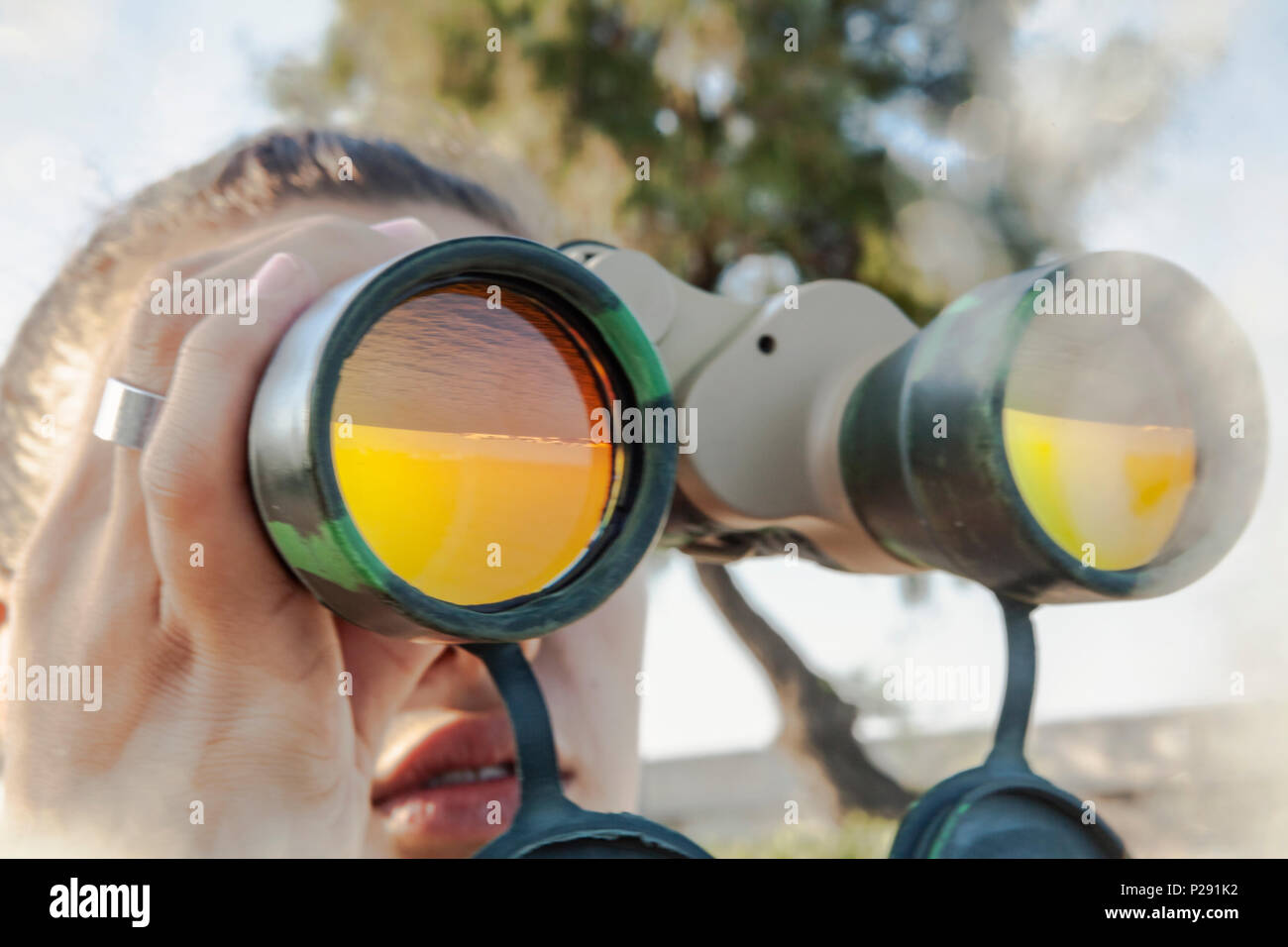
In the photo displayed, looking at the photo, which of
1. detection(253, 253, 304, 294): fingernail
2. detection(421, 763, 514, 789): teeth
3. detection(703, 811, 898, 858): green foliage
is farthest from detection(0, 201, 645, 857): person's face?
detection(703, 811, 898, 858): green foliage

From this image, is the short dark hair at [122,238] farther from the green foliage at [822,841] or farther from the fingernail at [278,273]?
the green foliage at [822,841]

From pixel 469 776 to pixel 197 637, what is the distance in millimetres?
335

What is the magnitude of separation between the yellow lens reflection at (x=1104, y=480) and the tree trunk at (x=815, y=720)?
265 cm

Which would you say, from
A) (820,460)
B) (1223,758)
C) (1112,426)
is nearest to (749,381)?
(820,460)

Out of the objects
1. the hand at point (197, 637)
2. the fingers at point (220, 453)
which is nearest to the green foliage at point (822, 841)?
the hand at point (197, 637)

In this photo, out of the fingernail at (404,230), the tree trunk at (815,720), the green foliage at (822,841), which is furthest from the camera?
the tree trunk at (815,720)

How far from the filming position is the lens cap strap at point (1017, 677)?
1.71ft

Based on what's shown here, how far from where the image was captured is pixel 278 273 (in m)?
0.48

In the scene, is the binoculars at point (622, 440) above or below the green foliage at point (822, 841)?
above

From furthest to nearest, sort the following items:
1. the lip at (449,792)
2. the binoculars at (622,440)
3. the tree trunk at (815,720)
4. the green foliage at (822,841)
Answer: the tree trunk at (815,720) < the green foliage at (822,841) < the lip at (449,792) < the binoculars at (622,440)

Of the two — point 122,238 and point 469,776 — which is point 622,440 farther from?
point 122,238

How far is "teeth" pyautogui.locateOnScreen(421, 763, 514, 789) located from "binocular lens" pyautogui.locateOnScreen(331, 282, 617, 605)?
0.40m

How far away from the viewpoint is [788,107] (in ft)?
8.77
